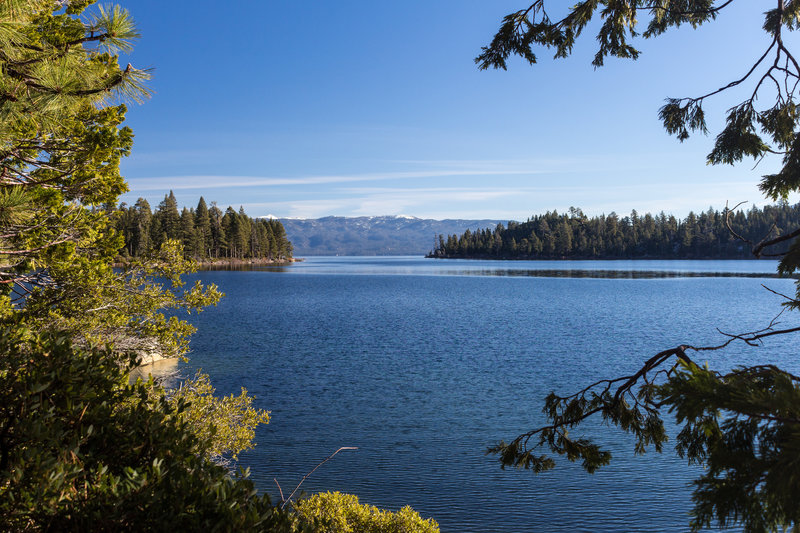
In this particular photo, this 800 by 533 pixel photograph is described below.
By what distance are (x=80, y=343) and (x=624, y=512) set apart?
11497 millimetres

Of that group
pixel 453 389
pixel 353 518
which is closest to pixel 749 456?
pixel 353 518

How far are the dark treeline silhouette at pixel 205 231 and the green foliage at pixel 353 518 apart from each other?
77797 millimetres

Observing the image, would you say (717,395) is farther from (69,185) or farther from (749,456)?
(69,185)

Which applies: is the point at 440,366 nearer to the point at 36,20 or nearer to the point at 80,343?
the point at 80,343

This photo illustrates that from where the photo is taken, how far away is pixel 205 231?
11488 cm

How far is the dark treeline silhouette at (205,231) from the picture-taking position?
319ft

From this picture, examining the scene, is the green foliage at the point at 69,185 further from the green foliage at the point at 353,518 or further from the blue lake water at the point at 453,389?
the blue lake water at the point at 453,389

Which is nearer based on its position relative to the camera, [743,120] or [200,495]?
[200,495]

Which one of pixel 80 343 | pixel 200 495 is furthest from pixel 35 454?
pixel 80 343

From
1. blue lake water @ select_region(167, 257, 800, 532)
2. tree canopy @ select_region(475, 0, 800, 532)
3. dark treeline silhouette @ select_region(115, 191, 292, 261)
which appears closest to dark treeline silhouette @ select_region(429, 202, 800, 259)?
dark treeline silhouette @ select_region(115, 191, 292, 261)

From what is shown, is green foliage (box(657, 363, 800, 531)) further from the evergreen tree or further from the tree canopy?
the evergreen tree

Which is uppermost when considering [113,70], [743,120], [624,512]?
[113,70]

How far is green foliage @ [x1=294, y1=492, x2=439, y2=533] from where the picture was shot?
23.3 ft

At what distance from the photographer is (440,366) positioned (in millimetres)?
23562
